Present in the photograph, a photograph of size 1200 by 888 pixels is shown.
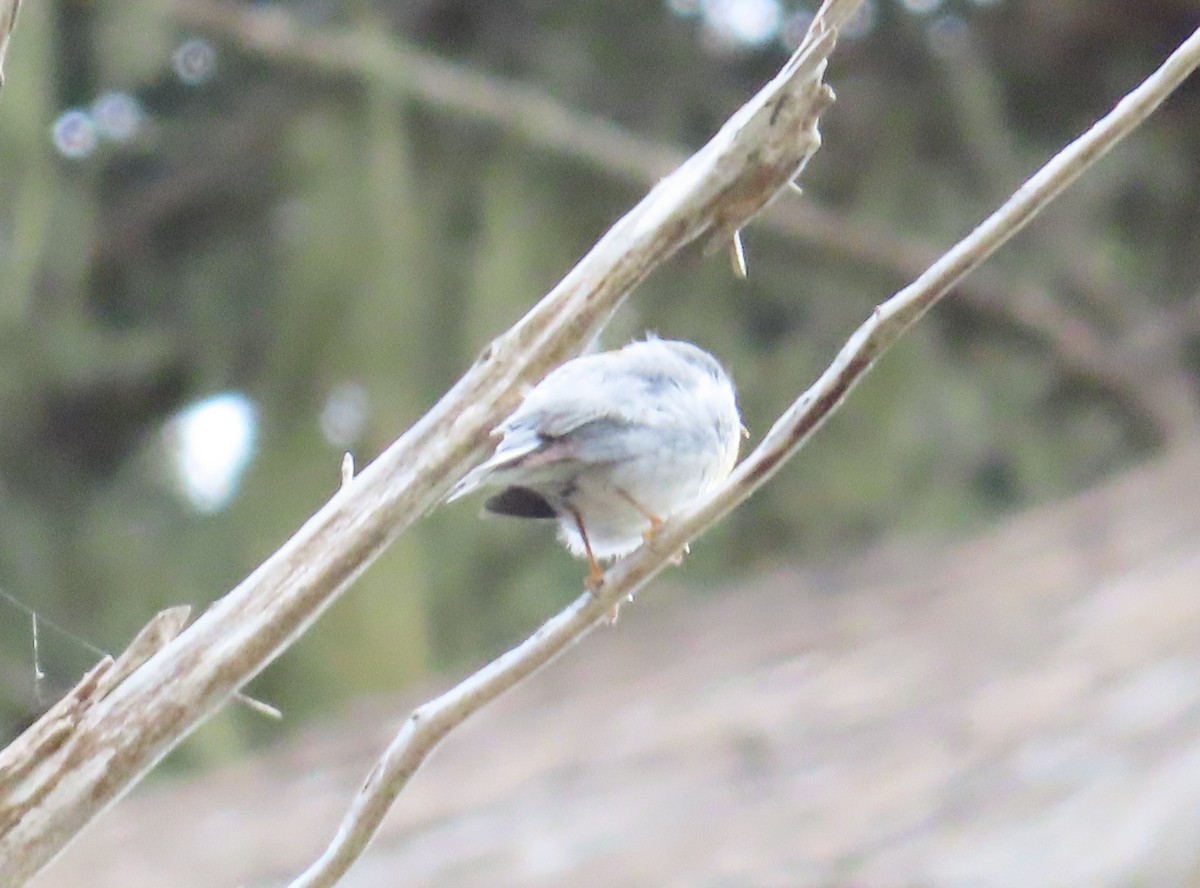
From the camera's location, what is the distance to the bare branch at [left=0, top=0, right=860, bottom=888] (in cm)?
113

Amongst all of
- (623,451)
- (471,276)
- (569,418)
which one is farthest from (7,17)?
(471,276)

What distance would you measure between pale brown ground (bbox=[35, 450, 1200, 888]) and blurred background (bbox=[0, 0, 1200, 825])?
33cm

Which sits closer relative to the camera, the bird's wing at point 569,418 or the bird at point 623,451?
the bird's wing at point 569,418

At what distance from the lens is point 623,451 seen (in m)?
1.65

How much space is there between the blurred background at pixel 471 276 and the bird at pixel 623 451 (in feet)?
6.46

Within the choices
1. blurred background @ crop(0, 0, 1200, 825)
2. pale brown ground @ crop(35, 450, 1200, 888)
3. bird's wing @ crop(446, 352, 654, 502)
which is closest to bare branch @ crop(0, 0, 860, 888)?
bird's wing @ crop(446, 352, 654, 502)

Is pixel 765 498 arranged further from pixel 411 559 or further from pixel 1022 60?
pixel 1022 60

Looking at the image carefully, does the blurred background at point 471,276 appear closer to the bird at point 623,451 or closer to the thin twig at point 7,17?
the bird at point 623,451

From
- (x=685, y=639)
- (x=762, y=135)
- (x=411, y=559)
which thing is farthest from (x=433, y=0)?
(x=762, y=135)

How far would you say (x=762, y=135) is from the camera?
1204 millimetres

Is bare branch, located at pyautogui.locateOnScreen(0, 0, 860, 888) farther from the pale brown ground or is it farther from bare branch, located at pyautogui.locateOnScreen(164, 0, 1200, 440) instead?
bare branch, located at pyautogui.locateOnScreen(164, 0, 1200, 440)

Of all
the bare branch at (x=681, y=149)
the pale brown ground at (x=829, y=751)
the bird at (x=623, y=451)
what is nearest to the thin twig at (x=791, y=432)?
the bird at (x=623, y=451)

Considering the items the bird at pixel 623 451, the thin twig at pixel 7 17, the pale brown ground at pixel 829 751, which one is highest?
the pale brown ground at pixel 829 751

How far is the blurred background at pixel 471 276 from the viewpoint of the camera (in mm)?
3877
